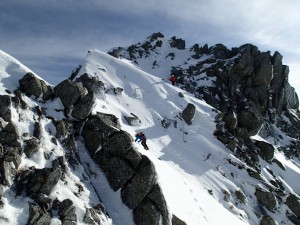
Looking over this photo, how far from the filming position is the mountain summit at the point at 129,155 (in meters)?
19.9

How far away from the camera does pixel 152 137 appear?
3656 centimetres

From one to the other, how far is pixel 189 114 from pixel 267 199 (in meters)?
15.4

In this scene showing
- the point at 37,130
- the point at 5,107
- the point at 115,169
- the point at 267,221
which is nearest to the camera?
the point at 5,107

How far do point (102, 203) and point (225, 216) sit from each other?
1259 centimetres

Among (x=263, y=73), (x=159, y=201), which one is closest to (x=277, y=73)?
(x=263, y=73)

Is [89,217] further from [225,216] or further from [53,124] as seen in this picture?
[225,216]

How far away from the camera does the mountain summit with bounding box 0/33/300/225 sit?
65.3 feet

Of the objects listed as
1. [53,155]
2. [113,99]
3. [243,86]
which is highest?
[243,86]

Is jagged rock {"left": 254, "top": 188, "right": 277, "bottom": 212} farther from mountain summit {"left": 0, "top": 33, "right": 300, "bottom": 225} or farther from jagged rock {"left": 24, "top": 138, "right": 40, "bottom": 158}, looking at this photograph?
jagged rock {"left": 24, "top": 138, "right": 40, "bottom": 158}

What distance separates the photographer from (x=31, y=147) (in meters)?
21.0

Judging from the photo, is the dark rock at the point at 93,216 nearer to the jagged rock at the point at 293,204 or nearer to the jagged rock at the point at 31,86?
the jagged rock at the point at 31,86

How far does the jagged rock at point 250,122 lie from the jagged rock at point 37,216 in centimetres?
3624

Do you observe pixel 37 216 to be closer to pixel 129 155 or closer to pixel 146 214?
pixel 146 214

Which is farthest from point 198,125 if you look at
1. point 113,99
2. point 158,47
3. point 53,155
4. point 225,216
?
point 158,47
